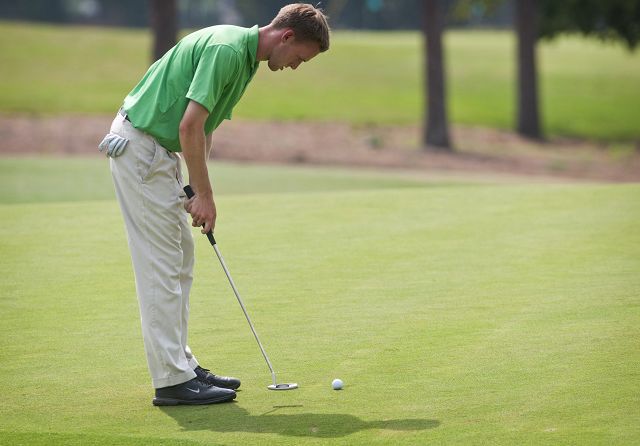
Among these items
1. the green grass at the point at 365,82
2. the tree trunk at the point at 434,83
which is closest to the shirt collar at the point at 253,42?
the tree trunk at the point at 434,83

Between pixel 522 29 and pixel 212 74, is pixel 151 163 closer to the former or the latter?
pixel 212 74

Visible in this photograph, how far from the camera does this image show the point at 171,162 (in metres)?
5.66

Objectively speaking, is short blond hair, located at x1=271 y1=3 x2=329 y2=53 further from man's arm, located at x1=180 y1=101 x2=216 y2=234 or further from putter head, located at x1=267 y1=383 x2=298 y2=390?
putter head, located at x1=267 y1=383 x2=298 y2=390

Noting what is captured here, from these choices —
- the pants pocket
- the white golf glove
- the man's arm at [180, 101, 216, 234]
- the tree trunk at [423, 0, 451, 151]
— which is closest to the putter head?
the man's arm at [180, 101, 216, 234]

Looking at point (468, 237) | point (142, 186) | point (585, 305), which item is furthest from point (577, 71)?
point (142, 186)

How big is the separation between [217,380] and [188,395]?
0.67 feet

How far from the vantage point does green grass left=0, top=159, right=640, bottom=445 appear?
5176 millimetres

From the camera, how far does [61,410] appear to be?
215 inches

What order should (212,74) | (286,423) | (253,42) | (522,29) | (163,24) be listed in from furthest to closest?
(522,29) → (163,24) → (253,42) → (212,74) → (286,423)

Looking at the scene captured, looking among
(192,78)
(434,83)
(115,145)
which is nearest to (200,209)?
(115,145)

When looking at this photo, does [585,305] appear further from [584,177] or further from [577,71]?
[577,71]

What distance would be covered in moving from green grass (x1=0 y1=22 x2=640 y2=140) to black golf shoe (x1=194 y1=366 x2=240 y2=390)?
2468 centimetres

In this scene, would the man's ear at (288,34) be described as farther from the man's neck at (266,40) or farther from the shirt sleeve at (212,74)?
the shirt sleeve at (212,74)

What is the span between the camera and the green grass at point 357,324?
518 cm
